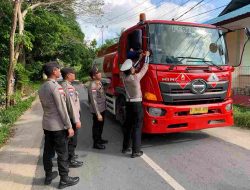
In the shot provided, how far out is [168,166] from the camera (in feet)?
18.1

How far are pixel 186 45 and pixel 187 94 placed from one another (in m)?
1.06

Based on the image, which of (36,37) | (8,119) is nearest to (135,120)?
(8,119)

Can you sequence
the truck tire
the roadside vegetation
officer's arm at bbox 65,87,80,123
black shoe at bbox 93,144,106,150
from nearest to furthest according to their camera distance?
officer's arm at bbox 65,87,80,123 → black shoe at bbox 93,144,106,150 → the truck tire → the roadside vegetation

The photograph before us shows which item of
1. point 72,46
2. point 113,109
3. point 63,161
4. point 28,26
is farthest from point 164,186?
point 72,46

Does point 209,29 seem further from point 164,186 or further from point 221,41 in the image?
point 164,186

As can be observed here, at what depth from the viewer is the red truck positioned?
6.36 metres

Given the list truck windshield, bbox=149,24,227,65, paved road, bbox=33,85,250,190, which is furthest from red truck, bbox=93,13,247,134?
paved road, bbox=33,85,250,190

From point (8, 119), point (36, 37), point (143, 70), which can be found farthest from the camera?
point (36, 37)

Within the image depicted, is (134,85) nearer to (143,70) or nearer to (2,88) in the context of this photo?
(143,70)

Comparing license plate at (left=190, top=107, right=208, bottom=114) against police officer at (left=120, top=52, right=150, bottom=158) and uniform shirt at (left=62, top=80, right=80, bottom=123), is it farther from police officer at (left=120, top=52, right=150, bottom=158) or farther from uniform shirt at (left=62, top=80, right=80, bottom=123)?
uniform shirt at (left=62, top=80, right=80, bottom=123)

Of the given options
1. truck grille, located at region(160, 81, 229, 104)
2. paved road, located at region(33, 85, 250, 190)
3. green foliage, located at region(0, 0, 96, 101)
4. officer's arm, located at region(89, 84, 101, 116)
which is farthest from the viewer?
green foliage, located at region(0, 0, 96, 101)

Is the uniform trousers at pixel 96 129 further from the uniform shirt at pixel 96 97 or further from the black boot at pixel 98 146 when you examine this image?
the uniform shirt at pixel 96 97

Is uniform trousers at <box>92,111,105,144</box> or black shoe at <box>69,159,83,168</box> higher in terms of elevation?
uniform trousers at <box>92,111,105,144</box>

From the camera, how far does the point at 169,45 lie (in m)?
6.59
